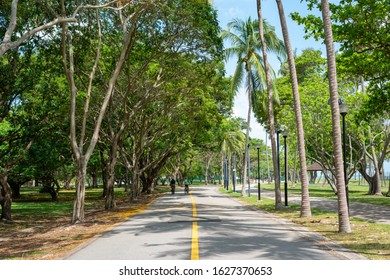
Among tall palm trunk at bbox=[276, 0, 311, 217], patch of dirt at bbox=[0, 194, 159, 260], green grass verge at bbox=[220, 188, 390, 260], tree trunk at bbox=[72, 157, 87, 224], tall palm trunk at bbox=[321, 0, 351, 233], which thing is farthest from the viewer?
tall palm trunk at bbox=[276, 0, 311, 217]

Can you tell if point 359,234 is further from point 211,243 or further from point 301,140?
point 301,140

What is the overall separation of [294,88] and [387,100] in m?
5.34

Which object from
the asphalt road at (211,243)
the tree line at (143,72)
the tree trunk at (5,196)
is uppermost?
the tree line at (143,72)

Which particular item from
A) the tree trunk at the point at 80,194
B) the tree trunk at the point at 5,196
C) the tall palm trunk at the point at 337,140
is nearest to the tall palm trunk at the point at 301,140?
the tall palm trunk at the point at 337,140

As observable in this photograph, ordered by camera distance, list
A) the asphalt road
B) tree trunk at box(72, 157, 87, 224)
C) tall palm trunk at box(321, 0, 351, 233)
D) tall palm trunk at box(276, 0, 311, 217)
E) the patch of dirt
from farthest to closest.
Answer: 1. tall palm trunk at box(276, 0, 311, 217)
2. tree trunk at box(72, 157, 87, 224)
3. tall palm trunk at box(321, 0, 351, 233)
4. the patch of dirt
5. the asphalt road

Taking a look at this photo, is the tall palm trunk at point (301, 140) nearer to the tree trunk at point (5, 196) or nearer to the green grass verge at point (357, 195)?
the green grass verge at point (357, 195)

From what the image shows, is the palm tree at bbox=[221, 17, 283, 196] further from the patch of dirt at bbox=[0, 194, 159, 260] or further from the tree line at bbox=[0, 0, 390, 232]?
the patch of dirt at bbox=[0, 194, 159, 260]

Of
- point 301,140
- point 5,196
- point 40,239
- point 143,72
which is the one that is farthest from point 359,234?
point 143,72

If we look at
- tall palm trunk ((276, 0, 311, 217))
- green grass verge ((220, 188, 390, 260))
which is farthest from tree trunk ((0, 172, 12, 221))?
tall palm trunk ((276, 0, 311, 217))

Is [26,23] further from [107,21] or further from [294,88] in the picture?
[294,88]

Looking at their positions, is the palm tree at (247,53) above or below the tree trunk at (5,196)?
above

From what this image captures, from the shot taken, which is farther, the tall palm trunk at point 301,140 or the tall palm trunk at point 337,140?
the tall palm trunk at point 301,140

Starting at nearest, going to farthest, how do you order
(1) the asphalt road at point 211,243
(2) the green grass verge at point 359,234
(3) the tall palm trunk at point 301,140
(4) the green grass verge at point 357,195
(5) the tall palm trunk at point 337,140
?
1. (1) the asphalt road at point 211,243
2. (2) the green grass verge at point 359,234
3. (5) the tall palm trunk at point 337,140
4. (3) the tall palm trunk at point 301,140
5. (4) the green grass verge at point 357,195

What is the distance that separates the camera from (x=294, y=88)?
16.6m
